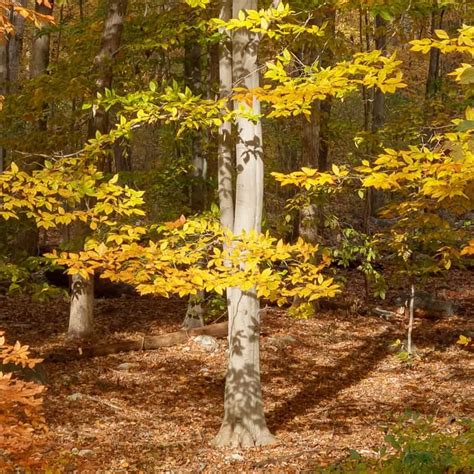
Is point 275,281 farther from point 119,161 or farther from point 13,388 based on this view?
point 119,161

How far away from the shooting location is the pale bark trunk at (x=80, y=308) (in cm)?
1232

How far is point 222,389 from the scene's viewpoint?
10797 millimetres

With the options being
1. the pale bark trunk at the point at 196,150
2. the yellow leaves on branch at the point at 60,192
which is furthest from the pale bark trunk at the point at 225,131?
the pale bark trunk at the point at 196,150

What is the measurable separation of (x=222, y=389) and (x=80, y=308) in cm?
319

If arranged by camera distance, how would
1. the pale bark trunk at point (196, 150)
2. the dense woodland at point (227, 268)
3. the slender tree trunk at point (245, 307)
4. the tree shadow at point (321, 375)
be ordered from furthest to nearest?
the pale bark trunk at point (196, 150) < the tree shadow at point (321, 375) < the slender tree trunk at point (245, 307) < the dense woodland at point (227, 268)

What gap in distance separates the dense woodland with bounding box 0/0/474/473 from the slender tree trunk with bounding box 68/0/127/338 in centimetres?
4

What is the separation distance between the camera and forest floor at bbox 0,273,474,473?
8055 mm

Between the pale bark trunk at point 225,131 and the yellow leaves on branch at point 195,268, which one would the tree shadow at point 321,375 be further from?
the yellow leaves on branch at point 195,268

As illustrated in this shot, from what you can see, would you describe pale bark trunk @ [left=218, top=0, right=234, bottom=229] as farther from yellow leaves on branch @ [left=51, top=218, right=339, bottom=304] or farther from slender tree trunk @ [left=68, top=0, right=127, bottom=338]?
slender tree trunk @ [left=68, top=0, right=127, bottom=338]

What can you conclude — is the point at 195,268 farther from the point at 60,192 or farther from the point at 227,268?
the point at 60,192

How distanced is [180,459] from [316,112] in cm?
762

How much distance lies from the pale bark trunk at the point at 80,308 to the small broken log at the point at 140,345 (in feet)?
1.81

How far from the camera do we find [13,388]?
4422mm

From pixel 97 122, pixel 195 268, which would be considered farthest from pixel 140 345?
pixel 195 268
